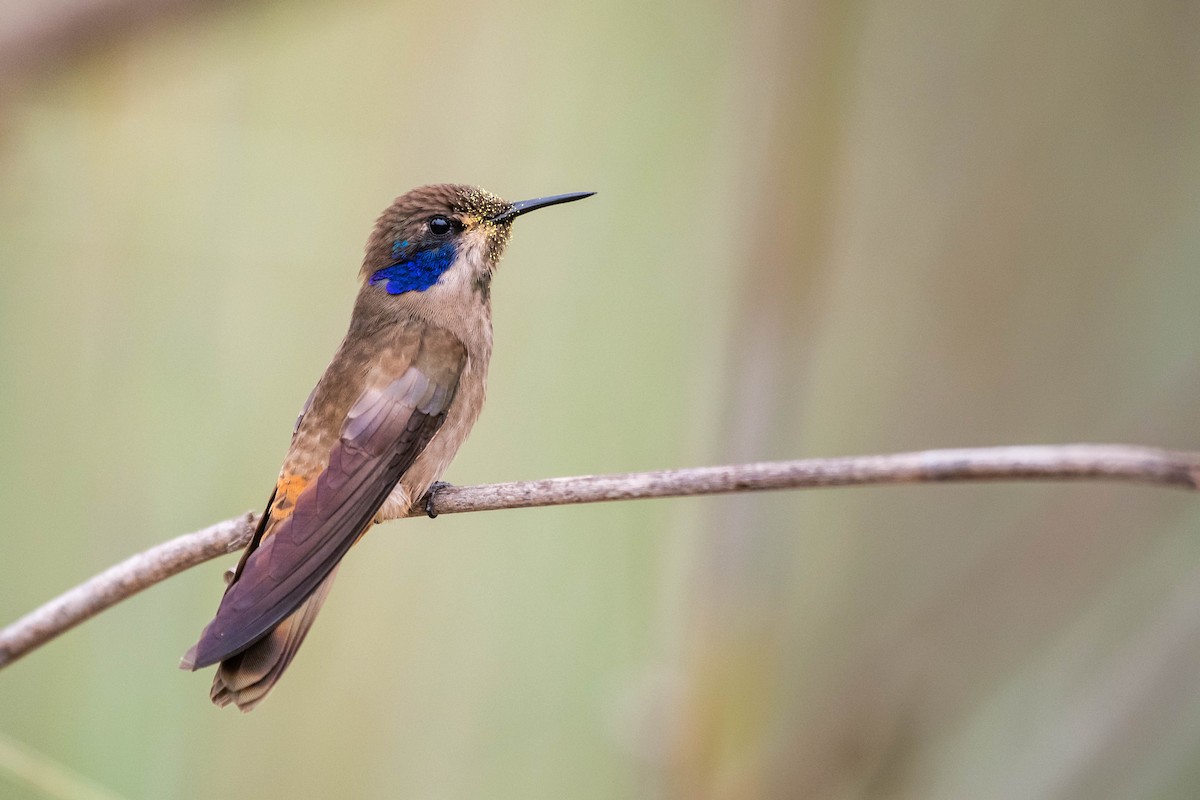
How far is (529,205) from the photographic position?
173cm

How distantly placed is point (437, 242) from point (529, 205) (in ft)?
0.90

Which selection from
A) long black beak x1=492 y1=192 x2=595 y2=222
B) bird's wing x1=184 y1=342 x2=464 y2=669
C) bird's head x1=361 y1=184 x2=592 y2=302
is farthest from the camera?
bird's head x1=361 y1=184 x2=592 y2=302

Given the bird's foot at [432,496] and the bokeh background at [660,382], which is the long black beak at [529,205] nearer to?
the bokeh background at [660,382]

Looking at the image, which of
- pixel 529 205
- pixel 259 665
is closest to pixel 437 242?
pixel 529 205

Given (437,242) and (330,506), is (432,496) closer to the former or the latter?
(330,506)

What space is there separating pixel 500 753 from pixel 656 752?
32.6 inches

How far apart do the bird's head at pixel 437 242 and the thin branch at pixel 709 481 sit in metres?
0.45

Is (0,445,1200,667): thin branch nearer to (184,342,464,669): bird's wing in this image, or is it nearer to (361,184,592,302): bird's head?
(184,342,464,669): bird's wing

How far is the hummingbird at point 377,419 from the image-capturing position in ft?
4.26

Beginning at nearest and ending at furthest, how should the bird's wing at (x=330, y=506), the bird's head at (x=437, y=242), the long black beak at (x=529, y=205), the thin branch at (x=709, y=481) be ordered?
the thin branch at (x=709, y=481), the bird's wing at (x=330, y=506), the long black beak at (x=529, y=205), the bird's head at (x=437, y=242)

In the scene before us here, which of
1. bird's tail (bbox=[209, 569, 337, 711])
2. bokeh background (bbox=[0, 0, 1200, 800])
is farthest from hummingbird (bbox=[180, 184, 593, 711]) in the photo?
bokeh background (bbox=[0, 0, 1200, 800])

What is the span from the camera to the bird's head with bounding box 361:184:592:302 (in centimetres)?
190

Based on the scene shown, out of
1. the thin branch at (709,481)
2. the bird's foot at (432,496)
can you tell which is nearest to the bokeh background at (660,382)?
the bird's foot at (432,496)

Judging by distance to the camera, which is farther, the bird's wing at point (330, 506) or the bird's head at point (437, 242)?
the bird's head at point (437, 242)
